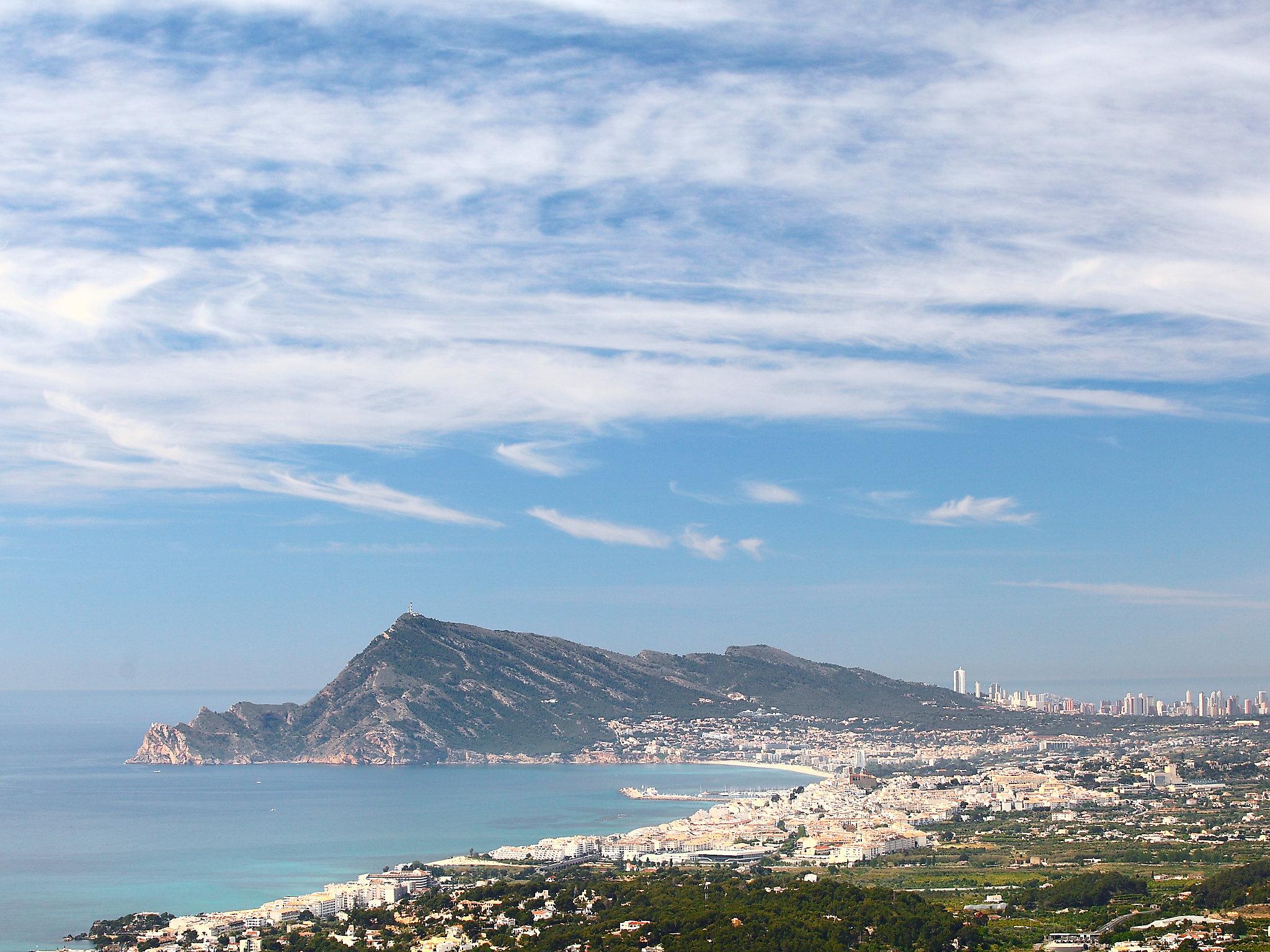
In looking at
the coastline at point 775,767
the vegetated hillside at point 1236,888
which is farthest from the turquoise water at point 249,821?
the vegetated hillside at point 1236,888

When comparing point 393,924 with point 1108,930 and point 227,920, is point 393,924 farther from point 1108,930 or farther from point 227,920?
point 1108,930

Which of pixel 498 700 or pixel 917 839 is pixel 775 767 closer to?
pixel 498 700

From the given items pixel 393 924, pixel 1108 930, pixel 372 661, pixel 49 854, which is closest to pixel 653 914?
pixel 393 924

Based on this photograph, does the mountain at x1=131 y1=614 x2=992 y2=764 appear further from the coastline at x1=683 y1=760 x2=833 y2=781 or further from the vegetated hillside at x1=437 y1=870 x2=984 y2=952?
the vegetated hillside at x1=437 y1=870 x2=984 y2=952

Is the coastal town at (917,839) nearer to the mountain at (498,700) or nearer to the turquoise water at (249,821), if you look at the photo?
the turquoise water at (249,821)

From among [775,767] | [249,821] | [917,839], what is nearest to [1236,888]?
[917,839]

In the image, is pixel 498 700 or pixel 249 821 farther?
pixel 498 700

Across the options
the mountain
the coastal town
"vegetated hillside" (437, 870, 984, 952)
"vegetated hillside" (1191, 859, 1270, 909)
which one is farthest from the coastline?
"vegetated hillside" (437, 870, 984, 952)
